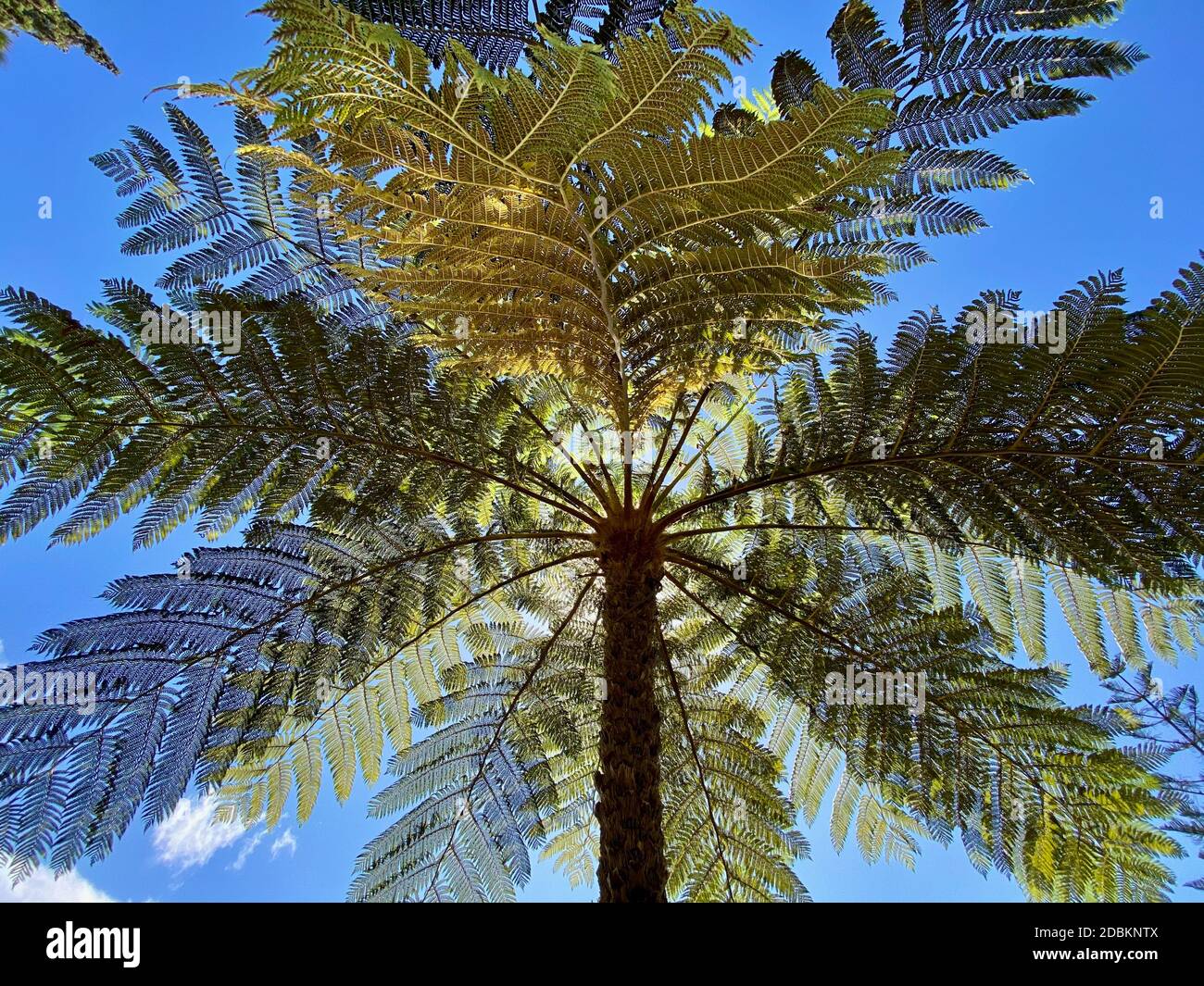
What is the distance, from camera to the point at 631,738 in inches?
90.0

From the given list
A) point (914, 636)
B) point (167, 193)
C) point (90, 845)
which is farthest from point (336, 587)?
point (914, 636)

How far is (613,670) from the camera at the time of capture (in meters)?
2.43

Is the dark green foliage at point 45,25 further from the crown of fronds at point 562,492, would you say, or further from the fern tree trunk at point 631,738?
the fern tree trunk at point 631,738

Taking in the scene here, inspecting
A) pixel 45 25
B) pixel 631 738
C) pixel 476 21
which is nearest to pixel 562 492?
pixel 631 738

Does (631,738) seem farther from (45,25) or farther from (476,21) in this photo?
(45,25)

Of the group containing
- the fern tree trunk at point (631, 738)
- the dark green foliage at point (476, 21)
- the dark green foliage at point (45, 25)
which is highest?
the dark green foliage at point (45, 25)

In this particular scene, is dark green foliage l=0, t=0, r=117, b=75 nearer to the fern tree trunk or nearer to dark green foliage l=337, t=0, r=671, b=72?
dark green foliage l=337, t=0, r=671, b=72

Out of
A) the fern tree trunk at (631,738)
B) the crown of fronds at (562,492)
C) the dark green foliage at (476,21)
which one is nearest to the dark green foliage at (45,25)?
the crown of fronds at (562,492)

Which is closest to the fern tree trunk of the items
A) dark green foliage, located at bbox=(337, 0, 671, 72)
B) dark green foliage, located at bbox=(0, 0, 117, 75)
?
dark green foliage, located at bbox=(337, 0, 671, 72)

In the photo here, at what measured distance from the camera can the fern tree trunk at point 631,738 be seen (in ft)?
6.81

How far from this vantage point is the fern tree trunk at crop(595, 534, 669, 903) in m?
2.07

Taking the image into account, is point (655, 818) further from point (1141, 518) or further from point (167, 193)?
point (167, 193)

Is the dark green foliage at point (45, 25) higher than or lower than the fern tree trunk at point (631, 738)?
higher

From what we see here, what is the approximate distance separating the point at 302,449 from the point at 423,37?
53.9 inches
